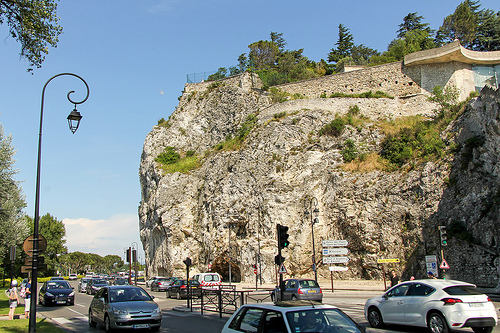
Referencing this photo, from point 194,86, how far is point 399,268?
39442 mm

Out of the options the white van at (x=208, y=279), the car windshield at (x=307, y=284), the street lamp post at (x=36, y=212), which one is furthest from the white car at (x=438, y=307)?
the white van at (x=208, y=279)

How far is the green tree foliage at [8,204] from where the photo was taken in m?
25.1

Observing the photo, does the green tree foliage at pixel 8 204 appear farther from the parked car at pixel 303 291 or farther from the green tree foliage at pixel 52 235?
the green tree foliage at pixel 52 235

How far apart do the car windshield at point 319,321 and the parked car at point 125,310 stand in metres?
7.26

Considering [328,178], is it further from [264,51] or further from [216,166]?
[264,51]

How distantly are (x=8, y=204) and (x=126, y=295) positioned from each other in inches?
696

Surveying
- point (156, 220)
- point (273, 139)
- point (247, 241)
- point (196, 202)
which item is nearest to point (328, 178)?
point (273, 139)

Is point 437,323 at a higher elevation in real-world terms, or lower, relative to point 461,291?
lower

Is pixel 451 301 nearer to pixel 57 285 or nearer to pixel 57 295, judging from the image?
pixel 57 295

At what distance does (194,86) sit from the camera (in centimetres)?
5766

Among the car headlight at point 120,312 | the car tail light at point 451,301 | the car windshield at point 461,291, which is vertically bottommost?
the car headlight at point 120,312

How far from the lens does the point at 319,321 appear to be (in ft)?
A: 19.2

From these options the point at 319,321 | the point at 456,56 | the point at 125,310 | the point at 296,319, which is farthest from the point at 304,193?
the point at 296,319

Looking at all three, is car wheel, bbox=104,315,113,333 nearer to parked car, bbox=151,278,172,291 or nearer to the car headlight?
the car headlight
